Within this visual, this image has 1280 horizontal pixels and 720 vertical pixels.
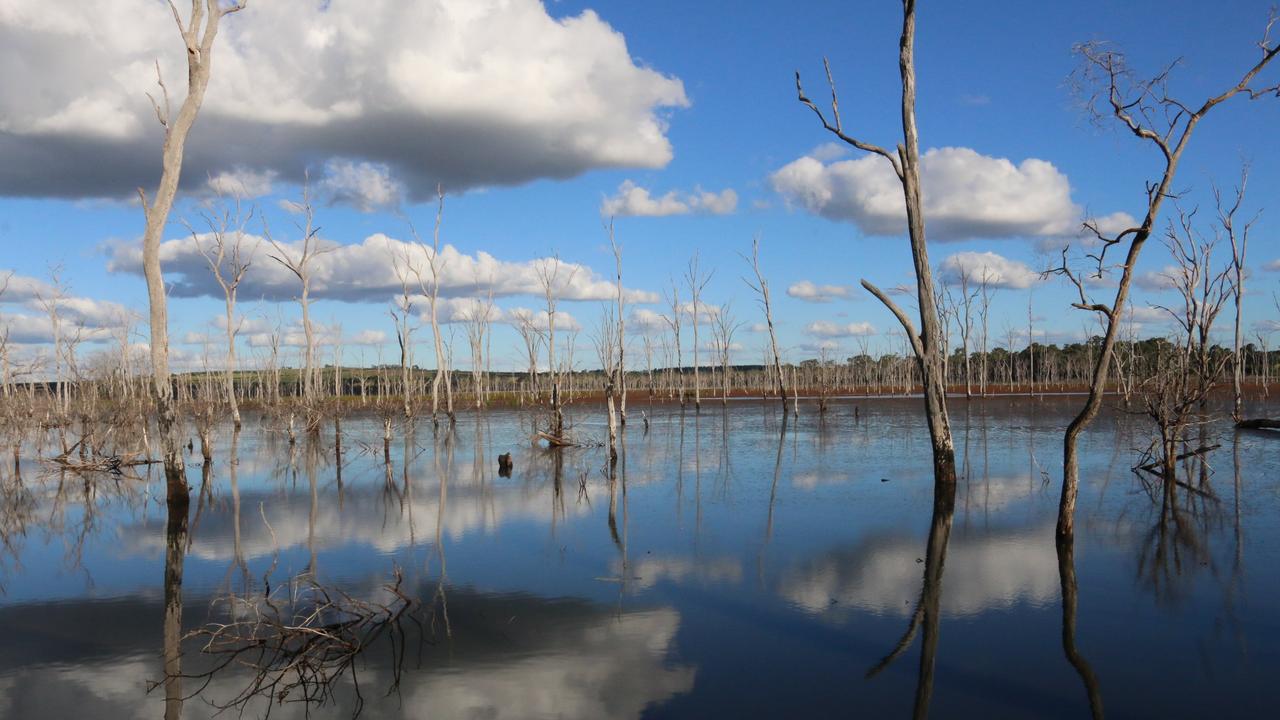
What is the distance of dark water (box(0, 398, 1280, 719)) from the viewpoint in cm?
553

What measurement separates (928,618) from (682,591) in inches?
91.2

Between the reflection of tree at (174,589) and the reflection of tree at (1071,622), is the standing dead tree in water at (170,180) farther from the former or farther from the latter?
the reflection of tree at (1071,622)

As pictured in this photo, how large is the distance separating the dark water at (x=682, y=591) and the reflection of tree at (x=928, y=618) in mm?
33

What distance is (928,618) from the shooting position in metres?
6.91

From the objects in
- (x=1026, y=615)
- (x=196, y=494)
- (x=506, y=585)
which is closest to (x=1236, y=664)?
(x=1026, y=615)

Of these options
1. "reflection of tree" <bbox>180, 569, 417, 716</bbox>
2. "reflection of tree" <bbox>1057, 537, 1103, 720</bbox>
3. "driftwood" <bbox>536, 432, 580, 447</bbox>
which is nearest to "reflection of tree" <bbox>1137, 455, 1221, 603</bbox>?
"reflection of tree" <bbox>1057, 537, 1103, 720</bbox>

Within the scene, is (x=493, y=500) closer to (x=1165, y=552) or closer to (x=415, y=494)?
(x=415, y=494)

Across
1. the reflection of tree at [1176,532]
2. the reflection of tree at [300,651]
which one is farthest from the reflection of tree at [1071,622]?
the reflection of tree at [300,651]

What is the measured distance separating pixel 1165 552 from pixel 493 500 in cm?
969

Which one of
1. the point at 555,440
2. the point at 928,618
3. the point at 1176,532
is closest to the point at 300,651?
the point at 928,618

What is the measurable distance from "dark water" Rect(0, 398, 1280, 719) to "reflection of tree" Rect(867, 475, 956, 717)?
0.03 m

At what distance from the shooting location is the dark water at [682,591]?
5527 mm

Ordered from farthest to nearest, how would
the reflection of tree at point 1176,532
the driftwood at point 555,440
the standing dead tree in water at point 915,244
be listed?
the driftwood at point 555,440
the standing dead tree in water at point 915,244
the reflection of tree at point 1176,532

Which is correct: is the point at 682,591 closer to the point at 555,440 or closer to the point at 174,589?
the point at 174,589
